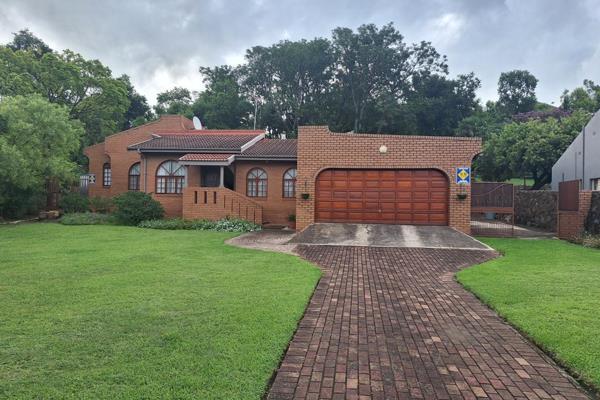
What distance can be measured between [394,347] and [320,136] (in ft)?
39.3

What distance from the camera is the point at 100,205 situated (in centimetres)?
2073

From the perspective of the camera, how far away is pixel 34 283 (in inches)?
257

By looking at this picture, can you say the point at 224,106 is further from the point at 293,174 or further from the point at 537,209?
the point at 537,209

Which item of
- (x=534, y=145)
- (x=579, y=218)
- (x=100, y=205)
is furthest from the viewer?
(x=534, y=145)

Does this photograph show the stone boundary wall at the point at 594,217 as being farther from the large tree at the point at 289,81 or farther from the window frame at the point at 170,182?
the large tree at the point at 289,81

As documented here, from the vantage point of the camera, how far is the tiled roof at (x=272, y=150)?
1934cm

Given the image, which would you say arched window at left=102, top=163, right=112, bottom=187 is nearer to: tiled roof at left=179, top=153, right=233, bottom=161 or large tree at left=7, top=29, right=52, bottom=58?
tiled roof at left=179, top=153, right=233, bottom=161

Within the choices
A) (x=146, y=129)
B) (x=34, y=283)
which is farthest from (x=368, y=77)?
(x=34, y=283)

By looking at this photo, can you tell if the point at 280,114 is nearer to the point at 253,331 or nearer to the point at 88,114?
the point at 88,114

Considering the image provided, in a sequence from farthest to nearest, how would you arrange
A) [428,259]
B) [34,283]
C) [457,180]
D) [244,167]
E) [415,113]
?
1. [415,113]
2. [244,167]
3. [457,180]
4. [428,259]
5. [34,283]

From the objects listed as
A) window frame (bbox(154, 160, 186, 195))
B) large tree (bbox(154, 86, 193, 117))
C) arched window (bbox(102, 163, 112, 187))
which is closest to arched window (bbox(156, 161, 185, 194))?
window frame (bbox(154, 160, 186, 195))

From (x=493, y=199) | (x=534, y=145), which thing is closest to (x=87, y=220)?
(x=493, y=199)

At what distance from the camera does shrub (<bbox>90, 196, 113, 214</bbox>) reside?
20688 millimetres

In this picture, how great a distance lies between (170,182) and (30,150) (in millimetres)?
6303
